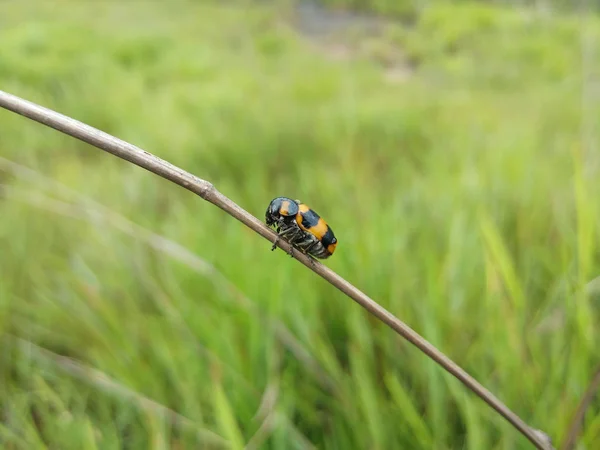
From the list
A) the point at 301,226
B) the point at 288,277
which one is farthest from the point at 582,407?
the point at 288,277

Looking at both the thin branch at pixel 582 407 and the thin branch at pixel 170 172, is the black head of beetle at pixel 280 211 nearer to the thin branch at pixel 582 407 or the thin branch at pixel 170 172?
the thin branch at pixel 170 172

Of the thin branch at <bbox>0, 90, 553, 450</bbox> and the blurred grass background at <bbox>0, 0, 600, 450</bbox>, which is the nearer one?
the thin branch at <bbox>0, 90, 553, 450</bbox>

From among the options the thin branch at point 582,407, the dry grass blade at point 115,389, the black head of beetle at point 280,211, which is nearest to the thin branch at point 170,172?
the thin branch at point 582,407

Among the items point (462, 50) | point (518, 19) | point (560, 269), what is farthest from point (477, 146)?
point (518, 19)

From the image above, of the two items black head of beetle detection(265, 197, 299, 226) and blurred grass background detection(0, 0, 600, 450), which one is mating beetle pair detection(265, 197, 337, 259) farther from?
blurred grass background detection(0, 0, 600, 450)

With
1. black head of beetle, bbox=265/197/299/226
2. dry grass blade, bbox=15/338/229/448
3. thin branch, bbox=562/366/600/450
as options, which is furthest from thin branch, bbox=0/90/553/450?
dry grass blade, bbox=15/338/229/448

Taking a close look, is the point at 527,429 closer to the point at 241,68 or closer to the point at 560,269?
the point at 560,269
